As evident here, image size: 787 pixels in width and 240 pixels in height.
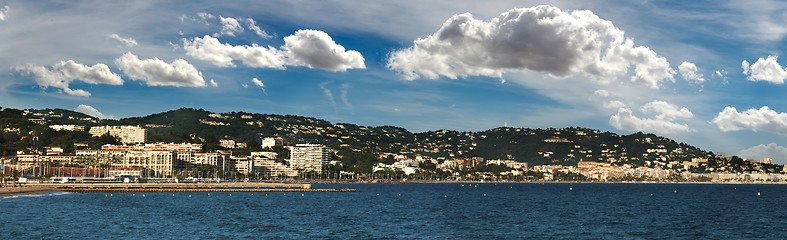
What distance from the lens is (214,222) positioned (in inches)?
2292

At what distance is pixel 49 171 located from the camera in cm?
16875

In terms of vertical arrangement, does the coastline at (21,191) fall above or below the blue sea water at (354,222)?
above

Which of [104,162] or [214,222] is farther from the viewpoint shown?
[104,162]

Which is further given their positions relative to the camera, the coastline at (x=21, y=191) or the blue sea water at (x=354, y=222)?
the coastline at (x=21, y=191)

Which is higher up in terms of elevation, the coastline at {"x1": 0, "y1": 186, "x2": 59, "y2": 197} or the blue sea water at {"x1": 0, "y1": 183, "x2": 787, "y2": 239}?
the coastline at {"x1": 0, "y1": 186, "x2": 59, "y2": 197}

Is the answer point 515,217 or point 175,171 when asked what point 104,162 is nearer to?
point 175,171

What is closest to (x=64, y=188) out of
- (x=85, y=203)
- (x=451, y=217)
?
(x=85, y=203)

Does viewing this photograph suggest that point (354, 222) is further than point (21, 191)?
No

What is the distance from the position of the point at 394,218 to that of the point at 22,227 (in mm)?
31584

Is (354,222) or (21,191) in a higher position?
(21,191)

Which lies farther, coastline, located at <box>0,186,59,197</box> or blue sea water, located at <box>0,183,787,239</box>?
coastline, located at <box>0,186,59,197</box>

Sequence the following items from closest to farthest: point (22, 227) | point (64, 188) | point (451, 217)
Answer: point (22, 227), point (451, 217), point (64, 188)

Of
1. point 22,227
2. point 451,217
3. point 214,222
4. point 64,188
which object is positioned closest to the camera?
point 22,227

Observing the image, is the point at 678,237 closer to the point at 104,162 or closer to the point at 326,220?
the point at 326,220
